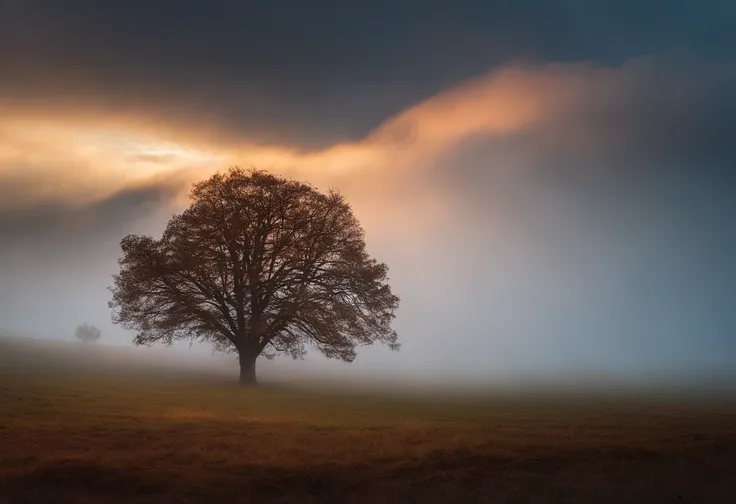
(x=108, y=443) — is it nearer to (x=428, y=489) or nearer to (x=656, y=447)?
(x=428, y=489)

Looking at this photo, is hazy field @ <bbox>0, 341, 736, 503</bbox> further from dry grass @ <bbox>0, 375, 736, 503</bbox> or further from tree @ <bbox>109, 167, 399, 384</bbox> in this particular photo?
tree @ <bbox>109, 167, 399, 384</bbox>

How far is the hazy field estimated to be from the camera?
574 inches

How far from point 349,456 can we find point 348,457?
0.11 metres

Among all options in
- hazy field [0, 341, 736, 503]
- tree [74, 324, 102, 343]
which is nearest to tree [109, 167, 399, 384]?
hazy field [0, 341, 736, 503]

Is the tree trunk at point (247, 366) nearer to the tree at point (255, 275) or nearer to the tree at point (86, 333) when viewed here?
the tree at point (255, 275)

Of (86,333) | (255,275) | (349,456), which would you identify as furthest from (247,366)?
(86,333)

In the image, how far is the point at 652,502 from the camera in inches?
583

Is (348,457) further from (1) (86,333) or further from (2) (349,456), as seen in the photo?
(1) (86,333)

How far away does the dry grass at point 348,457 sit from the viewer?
47.8 feet

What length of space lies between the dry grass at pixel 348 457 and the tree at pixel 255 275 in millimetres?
17776

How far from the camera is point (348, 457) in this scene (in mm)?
16859

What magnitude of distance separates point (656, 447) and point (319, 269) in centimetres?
3073

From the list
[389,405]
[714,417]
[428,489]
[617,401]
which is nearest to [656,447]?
[428,489]

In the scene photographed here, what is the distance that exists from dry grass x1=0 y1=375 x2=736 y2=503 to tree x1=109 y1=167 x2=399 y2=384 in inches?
700
